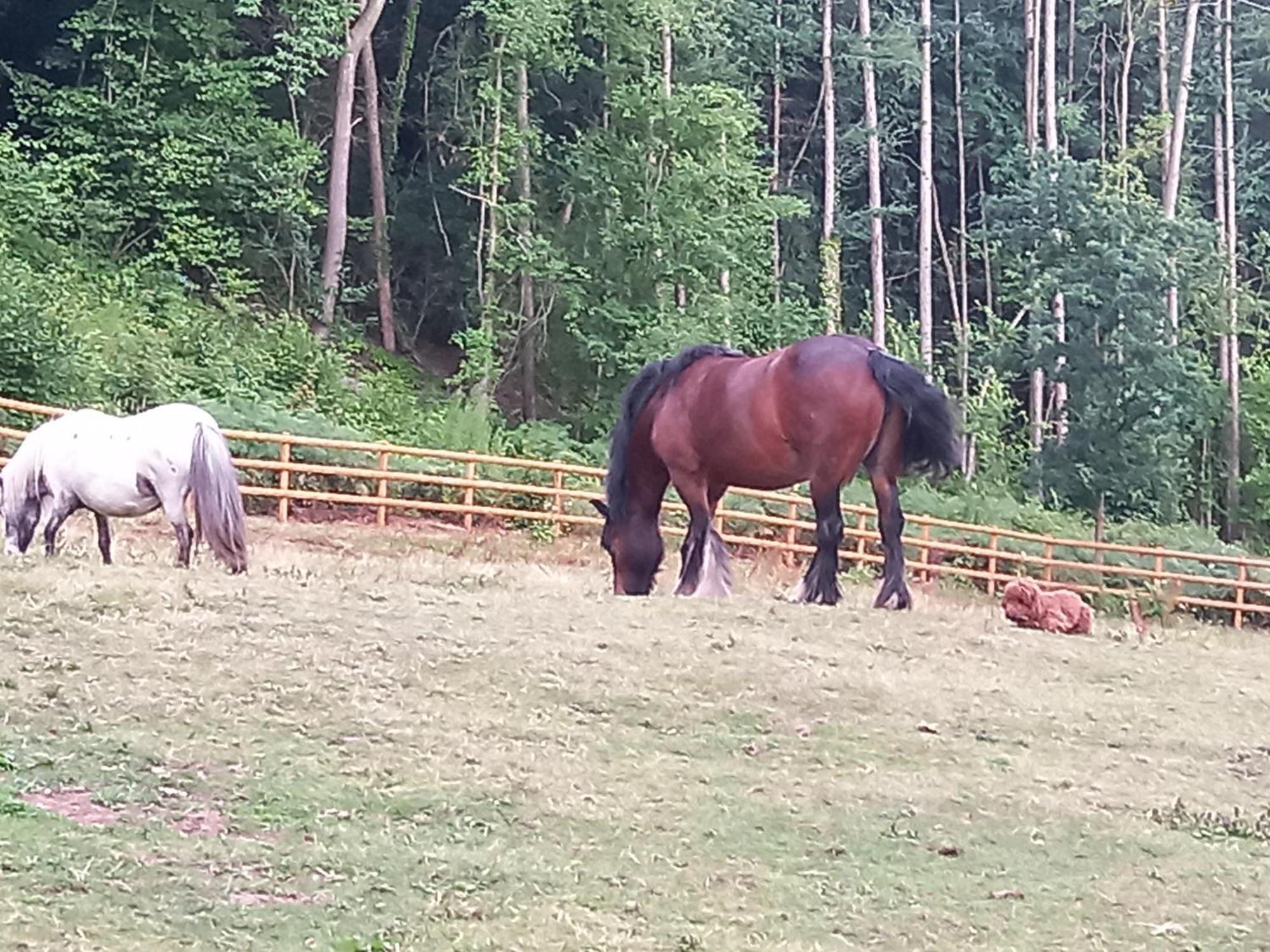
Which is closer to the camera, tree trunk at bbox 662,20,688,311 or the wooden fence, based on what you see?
the wooden fence

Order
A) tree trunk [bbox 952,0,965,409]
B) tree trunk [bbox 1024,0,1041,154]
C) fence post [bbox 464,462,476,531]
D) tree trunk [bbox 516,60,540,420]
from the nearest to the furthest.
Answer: fence post [bbox 464,462,476,531] < tree trunk [bbox 516,60,540,420] < tree trunk [bbox 1024,0,1041,154] < tree trunk [bbox 952,0,965,409]

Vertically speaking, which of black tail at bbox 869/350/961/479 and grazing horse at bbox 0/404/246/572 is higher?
black tail at bbox 869/350/961/479

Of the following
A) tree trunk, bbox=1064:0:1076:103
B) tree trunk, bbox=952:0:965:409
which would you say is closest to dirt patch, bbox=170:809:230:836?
tree trunk, bbox=952:0:965:409

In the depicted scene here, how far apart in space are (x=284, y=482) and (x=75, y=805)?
11.7 meters

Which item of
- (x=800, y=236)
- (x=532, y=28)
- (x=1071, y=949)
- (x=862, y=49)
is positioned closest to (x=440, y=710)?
(x=1071, y=949)

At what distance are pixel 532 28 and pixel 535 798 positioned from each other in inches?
835

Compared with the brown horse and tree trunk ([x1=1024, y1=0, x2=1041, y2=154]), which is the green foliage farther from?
the brown horse

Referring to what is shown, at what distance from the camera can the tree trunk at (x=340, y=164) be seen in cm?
2597

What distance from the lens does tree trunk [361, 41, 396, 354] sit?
93.6 ft

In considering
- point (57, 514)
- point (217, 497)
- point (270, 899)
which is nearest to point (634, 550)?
point (217, 497)

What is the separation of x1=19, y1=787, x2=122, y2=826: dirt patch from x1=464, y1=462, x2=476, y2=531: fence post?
12.3m

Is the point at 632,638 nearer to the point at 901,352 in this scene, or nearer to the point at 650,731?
the point at 650,731

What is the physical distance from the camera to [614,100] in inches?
1057

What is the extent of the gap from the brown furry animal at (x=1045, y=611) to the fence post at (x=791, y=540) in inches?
239
